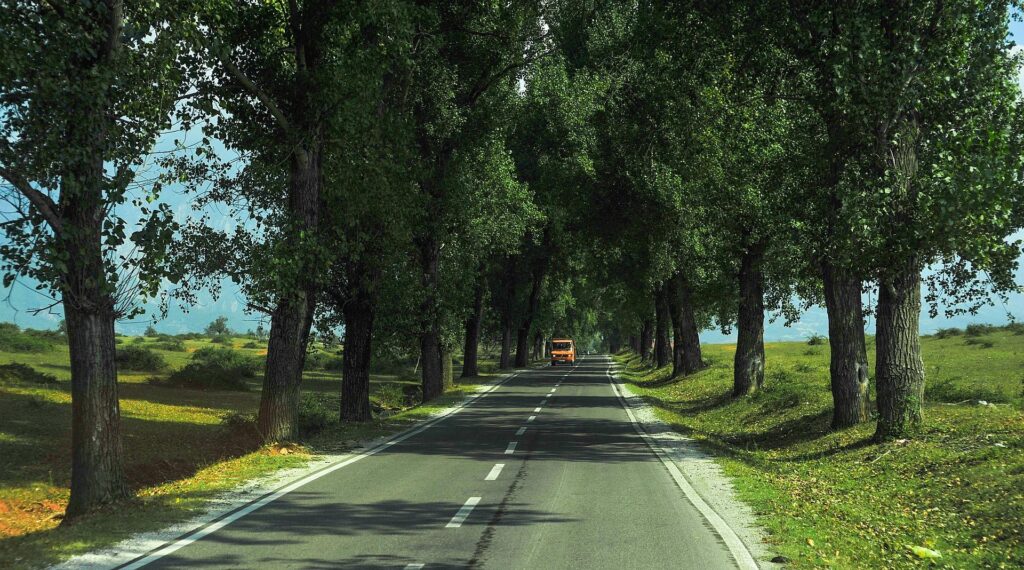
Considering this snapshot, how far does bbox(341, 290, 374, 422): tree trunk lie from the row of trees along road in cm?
8

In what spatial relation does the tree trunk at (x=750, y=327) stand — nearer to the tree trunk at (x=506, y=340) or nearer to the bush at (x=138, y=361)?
the tree trunk at (x=506, y=340)

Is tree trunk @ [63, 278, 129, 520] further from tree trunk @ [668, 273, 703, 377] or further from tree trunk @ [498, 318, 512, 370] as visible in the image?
tree trunk @ [498, 318, 512, 370]

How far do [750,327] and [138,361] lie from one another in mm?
38861

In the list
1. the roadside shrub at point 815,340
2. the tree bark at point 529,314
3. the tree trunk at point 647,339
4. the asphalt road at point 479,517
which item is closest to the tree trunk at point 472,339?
the tree bark at point 529,314

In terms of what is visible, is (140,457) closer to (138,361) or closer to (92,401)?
(92,401)

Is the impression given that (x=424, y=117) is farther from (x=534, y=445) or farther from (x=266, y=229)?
(x=534, y=445)

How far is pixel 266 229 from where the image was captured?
1717 centimetres

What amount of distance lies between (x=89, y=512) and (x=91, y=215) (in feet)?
12.7

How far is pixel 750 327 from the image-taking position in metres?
28.5

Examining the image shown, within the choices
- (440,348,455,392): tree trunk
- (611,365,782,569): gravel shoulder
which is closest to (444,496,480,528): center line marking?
(611,365,782,569): gravel shoulder

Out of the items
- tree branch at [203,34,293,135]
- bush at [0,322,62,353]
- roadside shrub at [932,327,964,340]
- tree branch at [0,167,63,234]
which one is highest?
tree branch at [203,34,293,135]

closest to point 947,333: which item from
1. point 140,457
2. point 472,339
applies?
point 472,339

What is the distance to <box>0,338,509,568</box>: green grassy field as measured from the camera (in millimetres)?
8930

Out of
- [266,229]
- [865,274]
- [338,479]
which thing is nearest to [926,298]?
[865,274]
